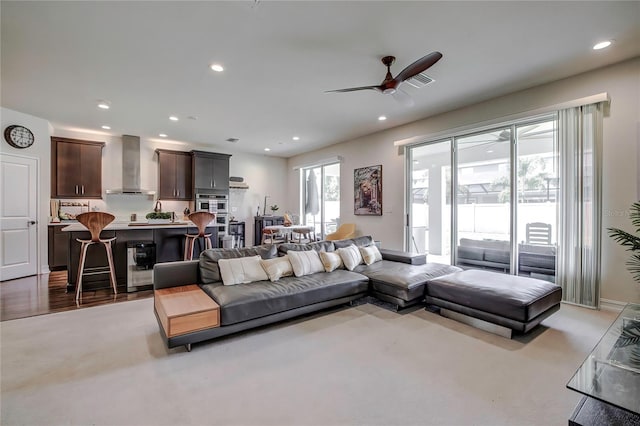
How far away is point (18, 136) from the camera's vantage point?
4.97m

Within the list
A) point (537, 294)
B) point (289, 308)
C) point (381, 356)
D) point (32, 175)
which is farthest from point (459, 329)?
point (32, 175)

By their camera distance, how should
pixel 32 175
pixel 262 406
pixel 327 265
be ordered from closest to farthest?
1. pixel 262 406
2. pixel 327 265
3. pixel 32 175

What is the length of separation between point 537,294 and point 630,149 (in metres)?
2.08

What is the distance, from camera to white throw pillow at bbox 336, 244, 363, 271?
3971mm

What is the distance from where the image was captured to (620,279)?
10.8ft

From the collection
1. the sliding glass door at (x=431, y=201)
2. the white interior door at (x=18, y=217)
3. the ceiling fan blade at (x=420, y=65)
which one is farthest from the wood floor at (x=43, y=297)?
the sliding glass door at (x=431, y=201)

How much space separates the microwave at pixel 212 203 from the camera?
711 cm

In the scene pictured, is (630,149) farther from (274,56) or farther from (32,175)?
(32,175)

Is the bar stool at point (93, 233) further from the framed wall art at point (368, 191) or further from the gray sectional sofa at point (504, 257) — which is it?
the gray sectional sofa at point (504, 257)

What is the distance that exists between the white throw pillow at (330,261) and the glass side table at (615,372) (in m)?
2.52

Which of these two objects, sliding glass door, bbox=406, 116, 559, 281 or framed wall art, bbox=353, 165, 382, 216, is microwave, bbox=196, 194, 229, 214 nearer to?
framed wall art, bbox=353, 165, 382, 216

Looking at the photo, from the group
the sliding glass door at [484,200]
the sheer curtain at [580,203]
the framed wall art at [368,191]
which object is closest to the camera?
the sheer curtain at [580,203]

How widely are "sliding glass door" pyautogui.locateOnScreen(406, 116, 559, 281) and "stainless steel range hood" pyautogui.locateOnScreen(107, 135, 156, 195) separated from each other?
5961 mm

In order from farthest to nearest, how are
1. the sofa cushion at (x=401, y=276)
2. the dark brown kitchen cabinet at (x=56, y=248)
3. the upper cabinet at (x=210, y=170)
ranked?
1. the upper cabinet at (x=210, y=170)
2. the dark brown kitchen cabinet at (x=56, y=248)
3. the sofa cushion at (x=401, y=276)
